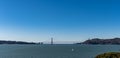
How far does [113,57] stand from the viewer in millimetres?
55094

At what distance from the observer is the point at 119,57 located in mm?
55156

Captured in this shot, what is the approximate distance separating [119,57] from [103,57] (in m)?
4.43

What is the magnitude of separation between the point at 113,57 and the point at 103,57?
2760 millimetres

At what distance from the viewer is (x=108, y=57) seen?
54.6 m

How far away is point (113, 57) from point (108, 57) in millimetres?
1564

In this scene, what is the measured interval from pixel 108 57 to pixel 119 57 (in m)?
3.21

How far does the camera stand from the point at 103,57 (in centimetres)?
5506

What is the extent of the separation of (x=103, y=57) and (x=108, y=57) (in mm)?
1344

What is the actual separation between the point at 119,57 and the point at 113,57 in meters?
1.67
